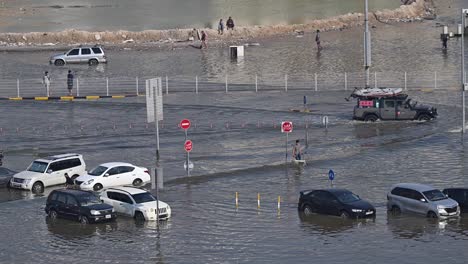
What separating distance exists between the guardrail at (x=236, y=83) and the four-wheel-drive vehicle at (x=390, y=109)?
10920 millimetres

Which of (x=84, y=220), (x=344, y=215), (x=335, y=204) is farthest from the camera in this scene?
(x=335, y=204)

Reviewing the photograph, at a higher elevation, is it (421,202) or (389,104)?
(389,104)

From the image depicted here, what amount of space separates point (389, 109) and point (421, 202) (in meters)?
20.6

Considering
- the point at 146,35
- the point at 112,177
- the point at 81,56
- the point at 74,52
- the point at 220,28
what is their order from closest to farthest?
1. the point at 112,177
2. the point at 81,56
3. the point at 74,52
4. the point at 146,35
5. the point at 220,28

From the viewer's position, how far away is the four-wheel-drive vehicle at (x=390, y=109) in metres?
57.9

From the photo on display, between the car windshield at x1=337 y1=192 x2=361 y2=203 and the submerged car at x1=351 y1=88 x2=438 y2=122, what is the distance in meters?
20.0

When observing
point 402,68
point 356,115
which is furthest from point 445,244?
point 402,68

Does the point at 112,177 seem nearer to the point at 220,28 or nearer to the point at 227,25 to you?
the point at 220,28

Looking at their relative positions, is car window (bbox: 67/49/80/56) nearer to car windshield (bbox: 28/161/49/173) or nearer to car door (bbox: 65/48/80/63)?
car door (bbox: 65/48/80/63)

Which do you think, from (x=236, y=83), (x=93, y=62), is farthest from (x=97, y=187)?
(x=93, y=62)

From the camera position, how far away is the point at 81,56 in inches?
3150

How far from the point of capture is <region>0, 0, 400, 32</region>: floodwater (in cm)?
9731

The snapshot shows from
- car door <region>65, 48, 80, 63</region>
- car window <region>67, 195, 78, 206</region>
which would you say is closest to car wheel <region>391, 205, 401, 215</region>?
car window <region>67, 195, 78, 206</region>

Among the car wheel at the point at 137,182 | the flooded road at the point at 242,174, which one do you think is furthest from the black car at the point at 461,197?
the car wheel at the point at 137,182
